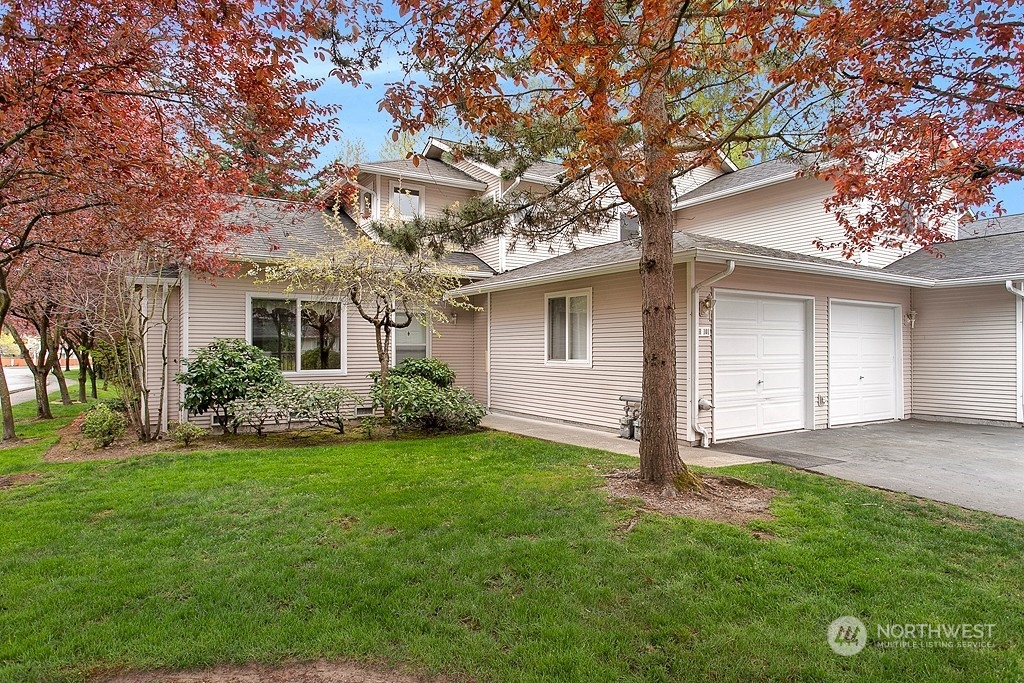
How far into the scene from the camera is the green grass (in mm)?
2756

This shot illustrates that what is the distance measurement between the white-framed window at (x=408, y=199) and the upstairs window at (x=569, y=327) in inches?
175

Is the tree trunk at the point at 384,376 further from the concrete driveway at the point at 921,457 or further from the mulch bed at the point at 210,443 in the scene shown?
the concrete driveway at the point at 921,457

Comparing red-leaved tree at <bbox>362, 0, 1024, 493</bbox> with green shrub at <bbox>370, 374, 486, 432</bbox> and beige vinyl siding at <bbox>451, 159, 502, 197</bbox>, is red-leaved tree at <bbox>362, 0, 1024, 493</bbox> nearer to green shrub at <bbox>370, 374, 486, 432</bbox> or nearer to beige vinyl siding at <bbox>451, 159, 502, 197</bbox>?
green shrub at <bbox>370, 374, 486, 432</bbox>

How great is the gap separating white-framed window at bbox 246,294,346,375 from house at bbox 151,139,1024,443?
61mm

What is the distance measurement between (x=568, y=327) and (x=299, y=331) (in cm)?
523

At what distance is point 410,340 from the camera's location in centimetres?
1240

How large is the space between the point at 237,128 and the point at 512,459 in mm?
4772

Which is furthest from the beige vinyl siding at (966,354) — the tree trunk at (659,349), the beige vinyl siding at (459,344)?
the beige vinyl siding at (459,344)

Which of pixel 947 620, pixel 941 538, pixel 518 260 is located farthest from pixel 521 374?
pixel 947 620

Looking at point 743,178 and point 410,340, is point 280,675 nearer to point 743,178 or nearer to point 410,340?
point 410,340

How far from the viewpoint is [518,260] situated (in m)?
13.2

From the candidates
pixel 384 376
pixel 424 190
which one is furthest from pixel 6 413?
pixel 424 190

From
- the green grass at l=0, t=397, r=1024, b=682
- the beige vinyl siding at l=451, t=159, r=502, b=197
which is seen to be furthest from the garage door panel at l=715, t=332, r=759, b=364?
the beige vinyl siding at l=451, t=159, r=502, b=197

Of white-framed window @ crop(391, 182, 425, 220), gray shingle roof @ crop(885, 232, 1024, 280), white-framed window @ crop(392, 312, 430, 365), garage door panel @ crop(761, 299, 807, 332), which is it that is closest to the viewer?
garage door panel @ crop(761, 299, 807, 332)
